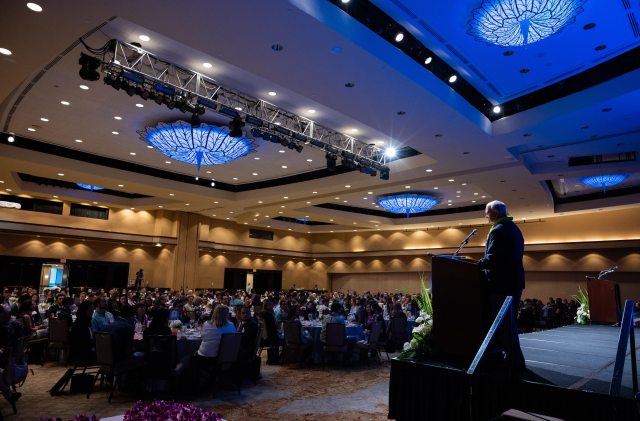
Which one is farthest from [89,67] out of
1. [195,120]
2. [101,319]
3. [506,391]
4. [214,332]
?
[506,391]

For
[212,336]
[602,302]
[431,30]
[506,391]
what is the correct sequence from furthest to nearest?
[602,302]
[431,30]
[212,336]
[506,391]

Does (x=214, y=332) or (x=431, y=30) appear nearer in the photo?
(x=214, y=332)

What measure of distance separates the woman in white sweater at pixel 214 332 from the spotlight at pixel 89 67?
4.18m

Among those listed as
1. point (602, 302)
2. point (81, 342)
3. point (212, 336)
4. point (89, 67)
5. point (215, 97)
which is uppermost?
point (215, 97)

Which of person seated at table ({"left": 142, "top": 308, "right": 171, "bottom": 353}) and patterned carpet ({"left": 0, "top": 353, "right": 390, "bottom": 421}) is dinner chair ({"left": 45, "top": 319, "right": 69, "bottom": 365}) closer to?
patterned carpet ({"left": 0, "top": 353, "right": 390, "bottom": 421})

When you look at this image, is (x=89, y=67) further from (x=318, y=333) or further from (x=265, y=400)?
(x=318, y=333)

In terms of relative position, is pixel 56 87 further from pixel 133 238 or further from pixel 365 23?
pixel 133 238

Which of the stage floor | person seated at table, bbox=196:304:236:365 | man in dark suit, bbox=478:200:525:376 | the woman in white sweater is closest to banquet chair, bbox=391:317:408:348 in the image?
the woman in white sweater

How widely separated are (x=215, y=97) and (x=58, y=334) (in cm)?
563

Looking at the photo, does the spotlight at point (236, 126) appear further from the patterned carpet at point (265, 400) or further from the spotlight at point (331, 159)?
the patterned carpet at point (265, 400)

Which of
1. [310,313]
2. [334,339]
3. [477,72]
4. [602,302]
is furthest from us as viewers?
[310,313]

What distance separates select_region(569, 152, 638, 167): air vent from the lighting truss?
568 cm

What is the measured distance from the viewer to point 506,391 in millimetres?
2639

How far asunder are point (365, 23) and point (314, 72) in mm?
1055
